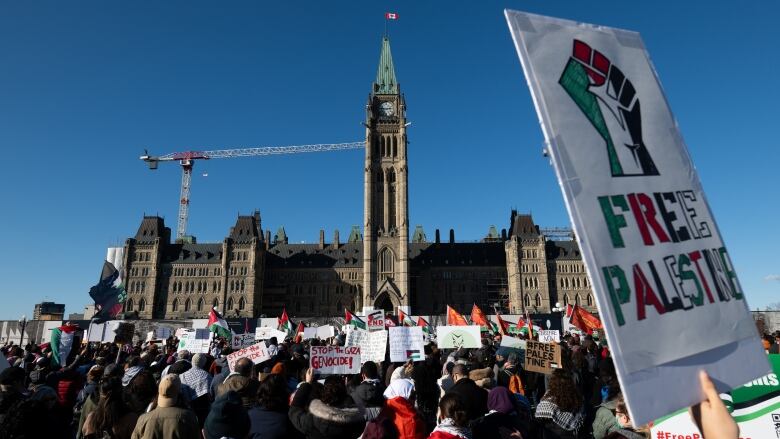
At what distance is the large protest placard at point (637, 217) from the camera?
7.42 feet

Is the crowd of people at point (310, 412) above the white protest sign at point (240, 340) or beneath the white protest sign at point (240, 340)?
beneath

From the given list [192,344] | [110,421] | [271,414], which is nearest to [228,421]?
[271,414]

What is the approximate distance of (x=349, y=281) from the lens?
290 ft

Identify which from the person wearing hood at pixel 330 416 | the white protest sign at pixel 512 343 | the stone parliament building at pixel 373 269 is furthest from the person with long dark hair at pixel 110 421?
the stone parliament building at pixel 373 269

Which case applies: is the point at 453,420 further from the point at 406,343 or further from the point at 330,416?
the point at 406,343

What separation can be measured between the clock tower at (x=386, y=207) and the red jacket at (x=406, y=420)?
6843 centimetres

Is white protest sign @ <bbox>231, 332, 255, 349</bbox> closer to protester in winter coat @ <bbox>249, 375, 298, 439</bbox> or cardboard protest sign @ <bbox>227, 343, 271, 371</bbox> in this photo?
cardboard protest sign @ <bbox>227, 343, 271, 371</bbox>

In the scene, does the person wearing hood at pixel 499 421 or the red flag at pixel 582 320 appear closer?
the person wearing hood at pixel 499 421

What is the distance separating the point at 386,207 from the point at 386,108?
20552 millimetres

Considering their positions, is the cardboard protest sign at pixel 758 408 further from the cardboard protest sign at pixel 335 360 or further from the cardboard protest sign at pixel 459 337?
the cardboard protest sign at pixel 459 337

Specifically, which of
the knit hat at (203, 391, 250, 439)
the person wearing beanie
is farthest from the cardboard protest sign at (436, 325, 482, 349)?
the person wearing beanie

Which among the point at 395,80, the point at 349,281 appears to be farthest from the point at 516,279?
the point at 395,80

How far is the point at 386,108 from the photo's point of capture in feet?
296

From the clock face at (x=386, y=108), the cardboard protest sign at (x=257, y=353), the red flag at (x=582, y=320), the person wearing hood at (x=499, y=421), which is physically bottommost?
the person wearing hood at (x=499, y=421)
